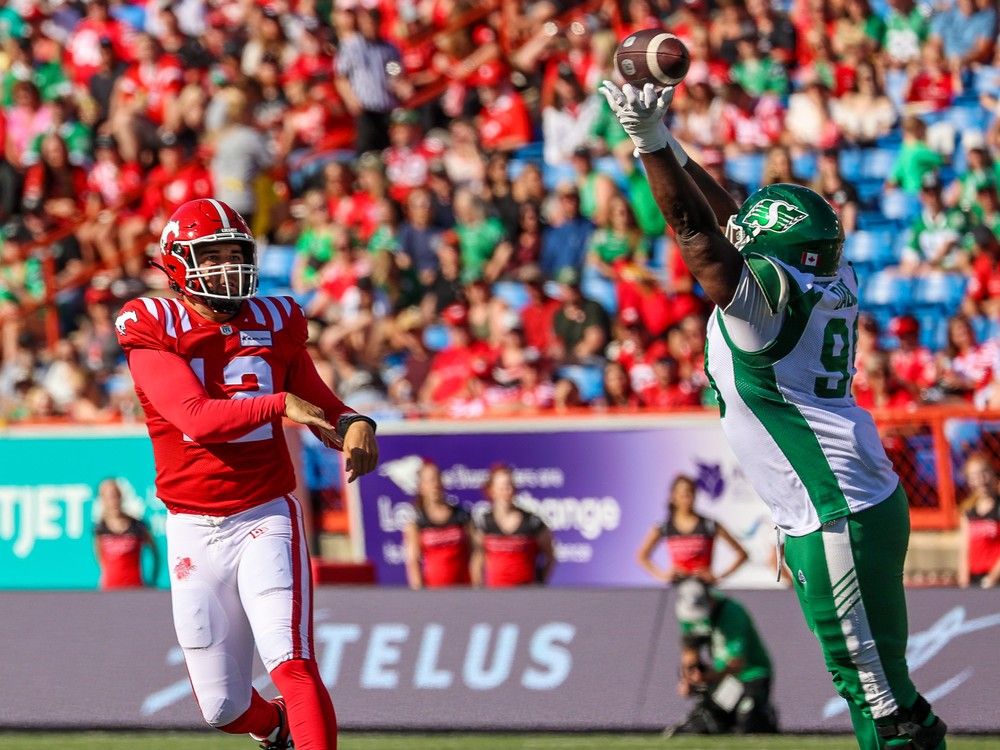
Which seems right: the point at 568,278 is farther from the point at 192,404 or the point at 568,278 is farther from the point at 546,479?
the point at 192,404

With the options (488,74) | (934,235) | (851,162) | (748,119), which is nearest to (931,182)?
(934,235)

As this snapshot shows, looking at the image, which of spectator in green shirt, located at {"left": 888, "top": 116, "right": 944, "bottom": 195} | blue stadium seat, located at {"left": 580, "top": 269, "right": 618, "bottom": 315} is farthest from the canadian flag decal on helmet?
spectator in green shirt, located at {"left": 888, "top": 116, "right": 944, "bottom": 195}

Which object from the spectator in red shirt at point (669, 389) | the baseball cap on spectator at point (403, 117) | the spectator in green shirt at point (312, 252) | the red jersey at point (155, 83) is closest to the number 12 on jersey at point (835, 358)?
the spectator in red shirt at point (669, 389)

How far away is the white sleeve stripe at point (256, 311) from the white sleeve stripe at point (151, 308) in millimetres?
319

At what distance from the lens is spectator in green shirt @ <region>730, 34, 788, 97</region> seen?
14.0 metres

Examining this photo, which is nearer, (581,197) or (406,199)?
(581,197)

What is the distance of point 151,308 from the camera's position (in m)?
5.71

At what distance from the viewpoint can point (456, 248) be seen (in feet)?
44.6

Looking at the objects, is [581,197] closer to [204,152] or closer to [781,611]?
[204,152]

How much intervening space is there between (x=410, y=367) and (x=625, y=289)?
64.2 inches

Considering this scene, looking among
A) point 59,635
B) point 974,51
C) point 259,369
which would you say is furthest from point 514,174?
point 259,369

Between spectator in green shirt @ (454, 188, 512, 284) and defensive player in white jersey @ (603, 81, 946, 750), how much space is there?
27.9ft

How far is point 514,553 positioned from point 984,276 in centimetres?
394

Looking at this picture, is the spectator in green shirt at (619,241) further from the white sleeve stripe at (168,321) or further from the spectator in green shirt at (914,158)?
the white sleeve stripe at (168,321)
